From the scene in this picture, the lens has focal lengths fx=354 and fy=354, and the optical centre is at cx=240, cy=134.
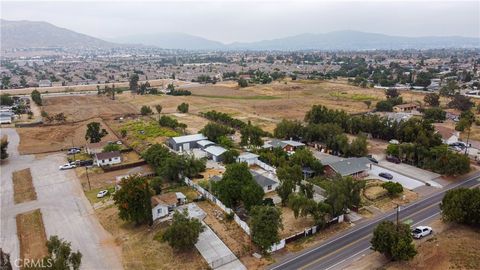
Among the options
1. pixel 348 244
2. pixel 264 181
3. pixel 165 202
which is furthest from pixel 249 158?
pixel 348 244

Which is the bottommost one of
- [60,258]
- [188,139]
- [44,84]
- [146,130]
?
[146,130]

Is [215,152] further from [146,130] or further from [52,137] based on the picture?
[52,137]

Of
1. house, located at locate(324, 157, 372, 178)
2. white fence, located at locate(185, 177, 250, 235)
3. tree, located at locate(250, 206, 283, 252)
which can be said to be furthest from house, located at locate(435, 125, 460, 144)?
tree, located at locate(250, 206, 283, 252)

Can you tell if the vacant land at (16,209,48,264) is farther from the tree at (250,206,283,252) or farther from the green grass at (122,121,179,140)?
the green grass at (122,121,179,140)

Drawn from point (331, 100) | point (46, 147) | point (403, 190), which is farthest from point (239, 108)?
point (403, 190)

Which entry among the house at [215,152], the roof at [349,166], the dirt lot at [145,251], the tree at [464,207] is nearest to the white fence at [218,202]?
the dirt lot at [145,251]

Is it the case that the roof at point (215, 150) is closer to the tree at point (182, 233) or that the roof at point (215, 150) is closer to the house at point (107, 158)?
the house at point (107, 158)
